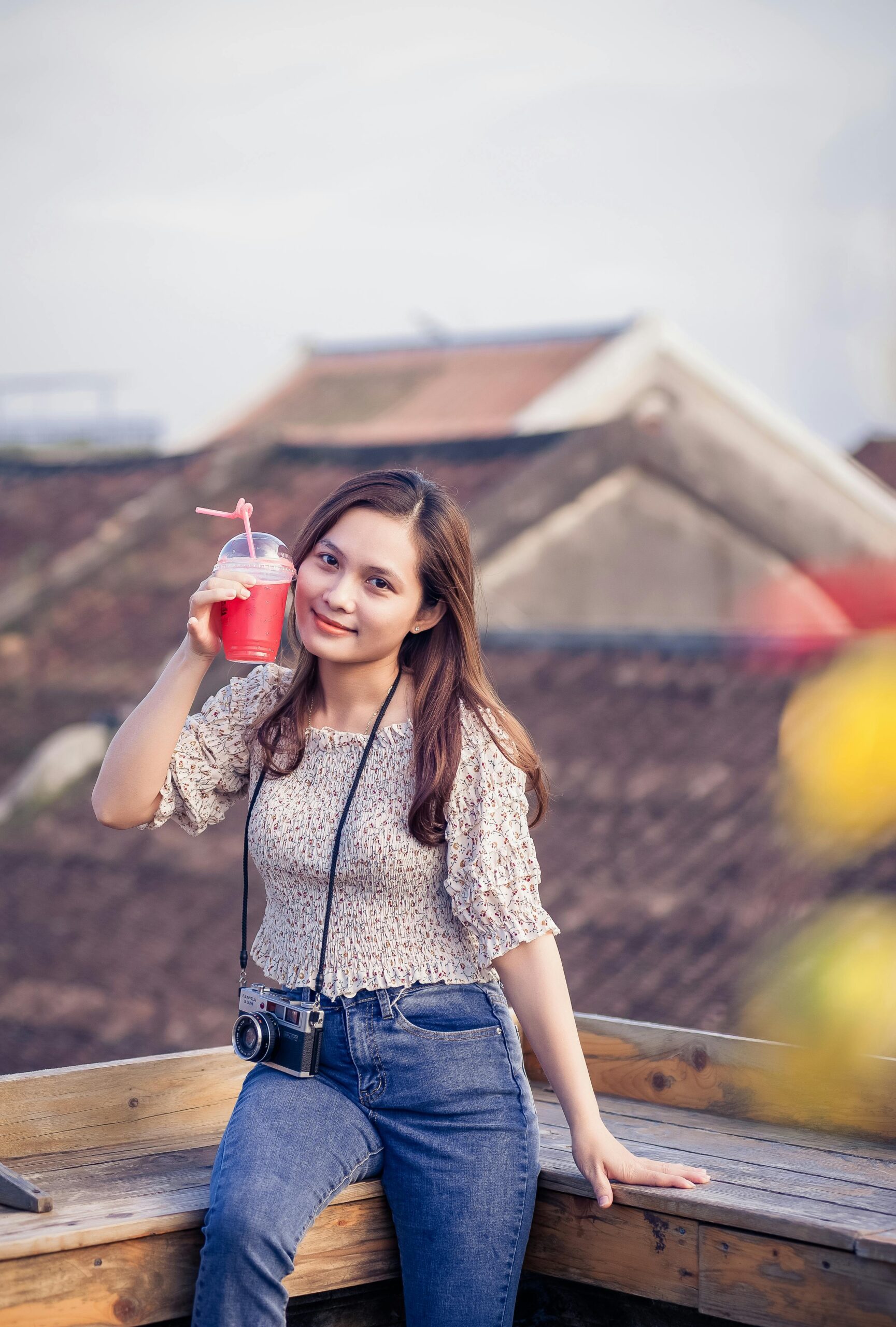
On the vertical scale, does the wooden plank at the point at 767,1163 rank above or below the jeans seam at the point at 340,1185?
below

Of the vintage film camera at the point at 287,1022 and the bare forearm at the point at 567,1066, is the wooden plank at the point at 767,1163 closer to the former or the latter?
the bare forearm at the point at 567,1066

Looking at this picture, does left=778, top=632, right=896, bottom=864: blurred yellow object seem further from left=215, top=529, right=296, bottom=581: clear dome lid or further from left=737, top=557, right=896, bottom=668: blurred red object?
left=215, top=529, right=296, bottom=581: clear dome lid

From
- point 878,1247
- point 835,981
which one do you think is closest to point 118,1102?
point 878,1247

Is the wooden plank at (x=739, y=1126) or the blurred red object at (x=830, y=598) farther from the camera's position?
the blurred red object at (x=830, y=598)

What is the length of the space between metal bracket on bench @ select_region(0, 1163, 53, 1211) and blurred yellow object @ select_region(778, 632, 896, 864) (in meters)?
5.98

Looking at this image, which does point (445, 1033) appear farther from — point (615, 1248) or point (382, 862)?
point (615, 1248)

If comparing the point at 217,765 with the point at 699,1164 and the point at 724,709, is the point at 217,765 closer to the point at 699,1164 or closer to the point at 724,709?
the point at 699,1164

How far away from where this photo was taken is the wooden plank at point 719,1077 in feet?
7.45

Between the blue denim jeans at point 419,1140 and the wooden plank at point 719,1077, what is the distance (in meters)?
0.54

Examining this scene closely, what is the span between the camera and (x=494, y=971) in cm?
206

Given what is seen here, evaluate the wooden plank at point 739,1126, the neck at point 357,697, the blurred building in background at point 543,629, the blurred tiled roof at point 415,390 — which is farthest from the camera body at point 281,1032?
the blurred tiled roof at point 415,390

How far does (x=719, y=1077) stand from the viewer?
2.41 meters

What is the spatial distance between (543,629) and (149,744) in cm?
775

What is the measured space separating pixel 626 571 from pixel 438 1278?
9745 mm
